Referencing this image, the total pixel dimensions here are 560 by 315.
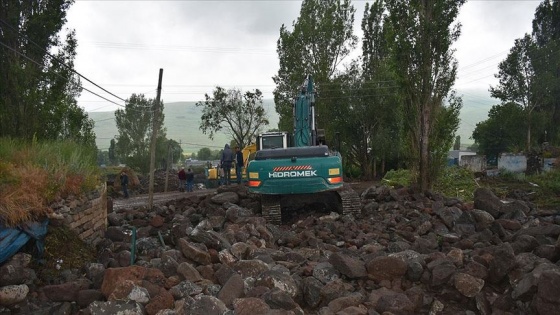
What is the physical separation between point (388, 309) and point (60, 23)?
17447mm

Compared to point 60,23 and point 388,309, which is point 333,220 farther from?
point 60,23

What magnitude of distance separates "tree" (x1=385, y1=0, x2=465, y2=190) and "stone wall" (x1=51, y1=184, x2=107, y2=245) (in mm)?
9531

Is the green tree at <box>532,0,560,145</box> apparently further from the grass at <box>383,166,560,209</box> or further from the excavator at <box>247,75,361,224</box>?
the excavator at <box>247,75,361,224</box>

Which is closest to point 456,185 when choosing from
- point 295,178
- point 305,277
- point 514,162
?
point 295,178

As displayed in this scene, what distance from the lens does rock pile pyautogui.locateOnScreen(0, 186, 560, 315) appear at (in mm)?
4719

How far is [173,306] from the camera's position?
4.72 meters

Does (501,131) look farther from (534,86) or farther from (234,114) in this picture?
(234,114)

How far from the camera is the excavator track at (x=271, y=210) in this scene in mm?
10539

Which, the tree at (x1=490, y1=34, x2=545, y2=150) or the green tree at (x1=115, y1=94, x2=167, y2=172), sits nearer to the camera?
the tree at (x1=490, y1=34, x2=545, y2=150)

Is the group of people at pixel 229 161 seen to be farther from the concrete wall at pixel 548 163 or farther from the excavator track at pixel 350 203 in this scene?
the concrete wall at pixel 548 163

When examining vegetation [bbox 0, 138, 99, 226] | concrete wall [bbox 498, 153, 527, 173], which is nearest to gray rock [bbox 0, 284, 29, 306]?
vegetation [bbox 0, 138, 99, 226]

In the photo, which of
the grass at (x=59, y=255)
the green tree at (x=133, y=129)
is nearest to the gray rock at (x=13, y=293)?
the grass at (x=59, y=255)

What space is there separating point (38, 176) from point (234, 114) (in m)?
38.3

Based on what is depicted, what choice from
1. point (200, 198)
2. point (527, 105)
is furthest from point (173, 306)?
point (527, 105)
